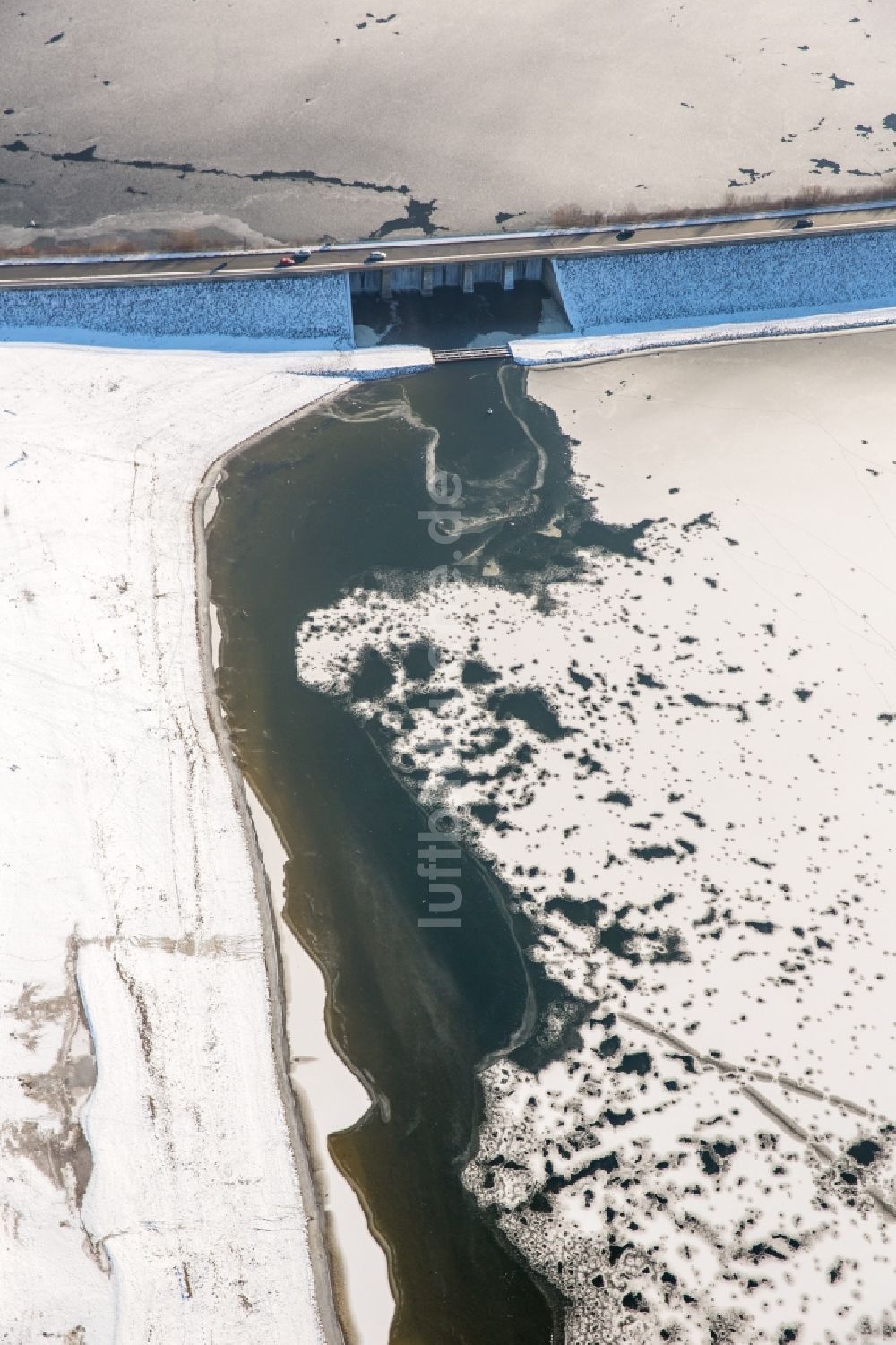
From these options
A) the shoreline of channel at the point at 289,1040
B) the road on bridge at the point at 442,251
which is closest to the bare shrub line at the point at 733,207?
the road on bridge at the point at 442,251

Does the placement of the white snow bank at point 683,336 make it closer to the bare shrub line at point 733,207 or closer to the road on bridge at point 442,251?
the road on bridge at point 442,251

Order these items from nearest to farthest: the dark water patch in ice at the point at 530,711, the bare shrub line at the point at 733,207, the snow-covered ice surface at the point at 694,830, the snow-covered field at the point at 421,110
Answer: the snow-covered ice surface at the point at 694,830
the dark water patch in ice at the point at 530,711
the bare shrub line at the point at 733,207
the snow-covered field at the point at 421,110

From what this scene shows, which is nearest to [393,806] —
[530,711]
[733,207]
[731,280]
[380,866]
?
[380,866]

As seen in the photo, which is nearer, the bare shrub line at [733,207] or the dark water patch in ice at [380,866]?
the dark water patch in ice at [380,866]

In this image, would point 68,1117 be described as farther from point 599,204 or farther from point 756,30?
point 756,30

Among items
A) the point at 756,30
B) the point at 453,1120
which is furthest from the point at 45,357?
the point at 756,30

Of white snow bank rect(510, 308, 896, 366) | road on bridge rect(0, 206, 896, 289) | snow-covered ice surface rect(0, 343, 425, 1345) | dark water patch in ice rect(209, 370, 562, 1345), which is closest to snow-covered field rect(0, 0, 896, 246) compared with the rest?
road on bridge rect(0, 206, 896, 289)
